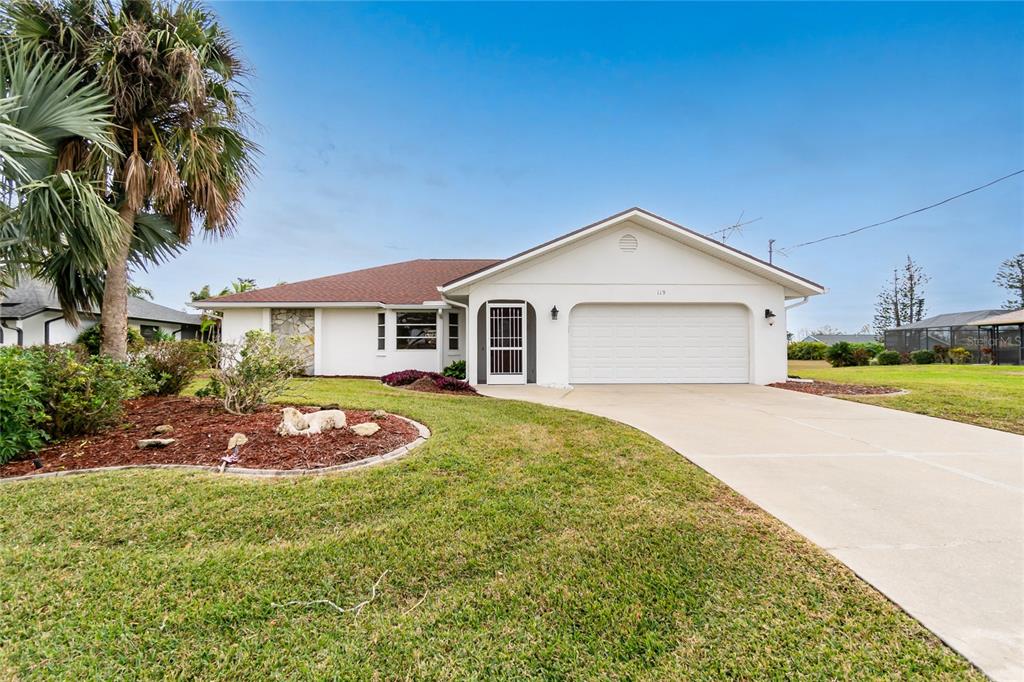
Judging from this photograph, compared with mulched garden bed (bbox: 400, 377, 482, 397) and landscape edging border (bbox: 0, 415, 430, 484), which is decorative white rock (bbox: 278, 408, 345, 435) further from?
mulched garden bed (bbox: 400, 377, 482, 397)

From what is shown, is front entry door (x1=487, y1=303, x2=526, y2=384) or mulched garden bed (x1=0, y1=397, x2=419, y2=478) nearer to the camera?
mulched garden bed (x1=0, y1=397, x2=419, y2=478)

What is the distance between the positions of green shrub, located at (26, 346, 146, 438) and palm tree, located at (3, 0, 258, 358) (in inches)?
81.6

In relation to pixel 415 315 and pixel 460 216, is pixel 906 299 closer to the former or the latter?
pixel 460 216

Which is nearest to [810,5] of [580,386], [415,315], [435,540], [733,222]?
[733,222]

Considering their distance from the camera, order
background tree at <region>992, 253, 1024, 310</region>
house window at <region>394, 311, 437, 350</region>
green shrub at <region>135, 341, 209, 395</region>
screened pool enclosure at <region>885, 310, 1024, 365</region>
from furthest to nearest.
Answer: background tree at <region>992, 253, 1024, 310</region>, screened pool enclosure at <region>885, 310, 1024, 365</region>, house window at <region>394, 311, 437, 350</region>, green shrub at <region>135, 341, 209, 395</region>

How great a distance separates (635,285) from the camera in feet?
37.8

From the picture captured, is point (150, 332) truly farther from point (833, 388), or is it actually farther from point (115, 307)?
point (833, 388)

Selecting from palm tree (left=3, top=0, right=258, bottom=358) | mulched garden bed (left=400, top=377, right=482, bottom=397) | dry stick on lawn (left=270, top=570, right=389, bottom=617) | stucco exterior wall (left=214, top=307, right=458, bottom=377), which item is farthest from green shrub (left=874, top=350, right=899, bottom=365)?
palm tree (left=3, top=0, right=258, bottom=358)

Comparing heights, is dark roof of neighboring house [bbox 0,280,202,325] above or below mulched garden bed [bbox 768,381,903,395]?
above

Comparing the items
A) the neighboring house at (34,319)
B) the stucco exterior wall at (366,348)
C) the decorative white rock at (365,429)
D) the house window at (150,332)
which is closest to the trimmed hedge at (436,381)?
the stucco exterior wall at (366,348)

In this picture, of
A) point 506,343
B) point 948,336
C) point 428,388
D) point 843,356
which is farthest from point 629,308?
point 948,336

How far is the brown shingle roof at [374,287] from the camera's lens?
Result: 44.5 ft

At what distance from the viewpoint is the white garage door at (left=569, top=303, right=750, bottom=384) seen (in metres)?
11.7

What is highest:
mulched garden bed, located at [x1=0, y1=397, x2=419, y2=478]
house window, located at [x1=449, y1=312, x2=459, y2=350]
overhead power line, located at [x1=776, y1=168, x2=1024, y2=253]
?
overhead power line, located at [x1=776, y1=168, x2=1024, y2=253]
